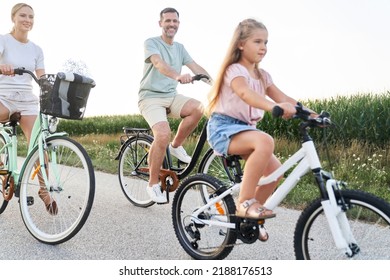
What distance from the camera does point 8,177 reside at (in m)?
5.09

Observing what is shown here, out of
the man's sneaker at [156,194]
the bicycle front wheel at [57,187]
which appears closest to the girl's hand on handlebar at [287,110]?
the bicycle front wheel at [57,187]

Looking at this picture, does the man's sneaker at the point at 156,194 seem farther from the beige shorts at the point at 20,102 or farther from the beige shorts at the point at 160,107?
the beige shorts at the point at 20,102

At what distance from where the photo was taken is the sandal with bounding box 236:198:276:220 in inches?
134

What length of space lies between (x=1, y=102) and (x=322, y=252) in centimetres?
326

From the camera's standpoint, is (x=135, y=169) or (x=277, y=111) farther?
(x=135, y=169)

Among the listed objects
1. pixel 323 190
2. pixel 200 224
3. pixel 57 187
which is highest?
pixel 323 190

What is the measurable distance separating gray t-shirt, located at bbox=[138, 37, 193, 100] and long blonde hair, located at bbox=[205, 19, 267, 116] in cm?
154

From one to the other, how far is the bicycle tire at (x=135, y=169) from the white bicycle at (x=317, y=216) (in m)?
1.83

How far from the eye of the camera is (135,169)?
18.9 ft

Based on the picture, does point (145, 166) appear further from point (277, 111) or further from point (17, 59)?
point (277, 111)

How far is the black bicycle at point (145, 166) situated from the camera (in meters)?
5.06

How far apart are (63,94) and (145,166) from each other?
165 cm

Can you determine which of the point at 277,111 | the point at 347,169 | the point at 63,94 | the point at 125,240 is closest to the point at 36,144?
the point at 63,94
